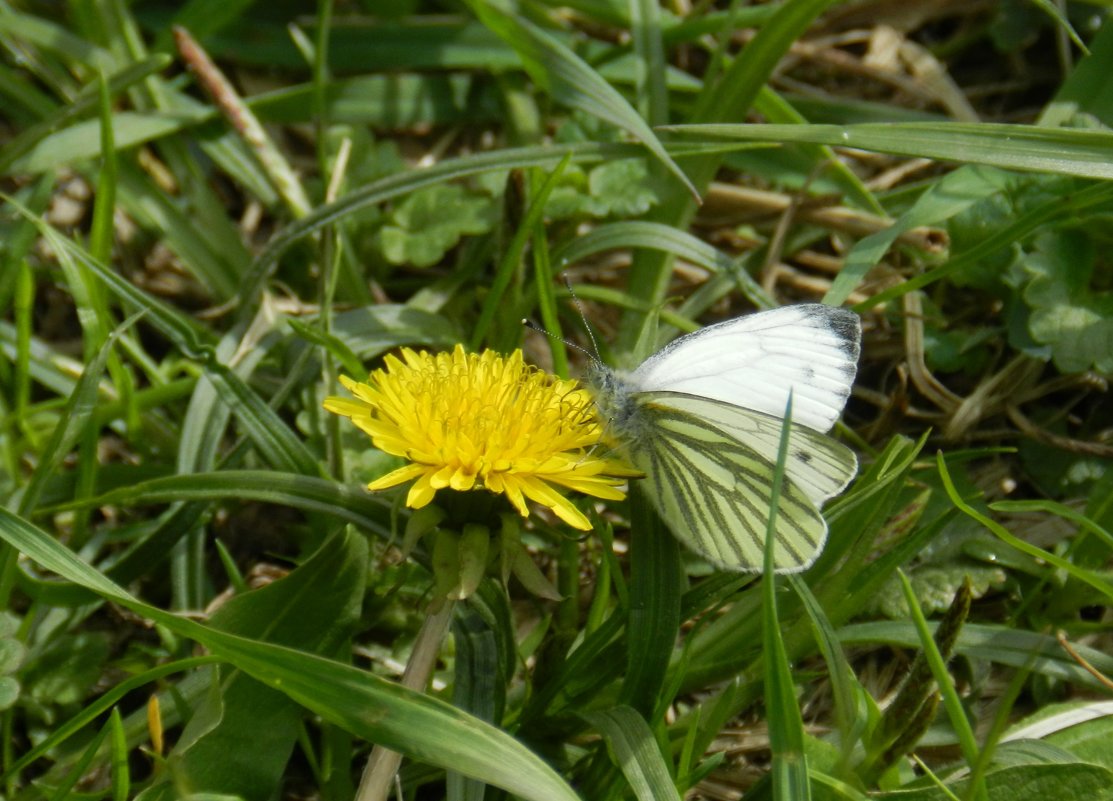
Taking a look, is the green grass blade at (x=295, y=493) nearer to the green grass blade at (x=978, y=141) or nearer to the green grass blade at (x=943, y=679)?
the green grass blade at (x=943, y=679)

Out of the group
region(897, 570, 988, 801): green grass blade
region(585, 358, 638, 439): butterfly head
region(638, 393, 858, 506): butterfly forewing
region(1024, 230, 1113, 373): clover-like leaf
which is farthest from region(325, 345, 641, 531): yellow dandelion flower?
region(1024, 230, 1113, 373): clover-like leaf

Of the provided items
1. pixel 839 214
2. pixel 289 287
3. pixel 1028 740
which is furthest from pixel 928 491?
pixel 289 287

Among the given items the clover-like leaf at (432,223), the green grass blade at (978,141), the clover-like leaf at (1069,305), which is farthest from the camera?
the clover-like leaf at (432,223)

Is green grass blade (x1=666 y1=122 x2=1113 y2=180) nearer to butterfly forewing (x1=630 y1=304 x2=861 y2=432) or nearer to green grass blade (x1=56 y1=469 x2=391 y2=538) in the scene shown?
butterfly forewing (x1=630 y1=304 x2=861 y2=432)

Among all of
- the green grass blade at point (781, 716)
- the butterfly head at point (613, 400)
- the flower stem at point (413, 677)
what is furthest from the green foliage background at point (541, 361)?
the butterfly head at point (613, 400)

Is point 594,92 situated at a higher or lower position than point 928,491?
higher

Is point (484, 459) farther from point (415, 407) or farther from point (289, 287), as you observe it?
point (289, 287)

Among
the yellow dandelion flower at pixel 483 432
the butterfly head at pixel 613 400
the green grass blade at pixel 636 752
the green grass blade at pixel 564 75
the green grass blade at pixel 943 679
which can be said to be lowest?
the green grass blade at pixel 636 752
